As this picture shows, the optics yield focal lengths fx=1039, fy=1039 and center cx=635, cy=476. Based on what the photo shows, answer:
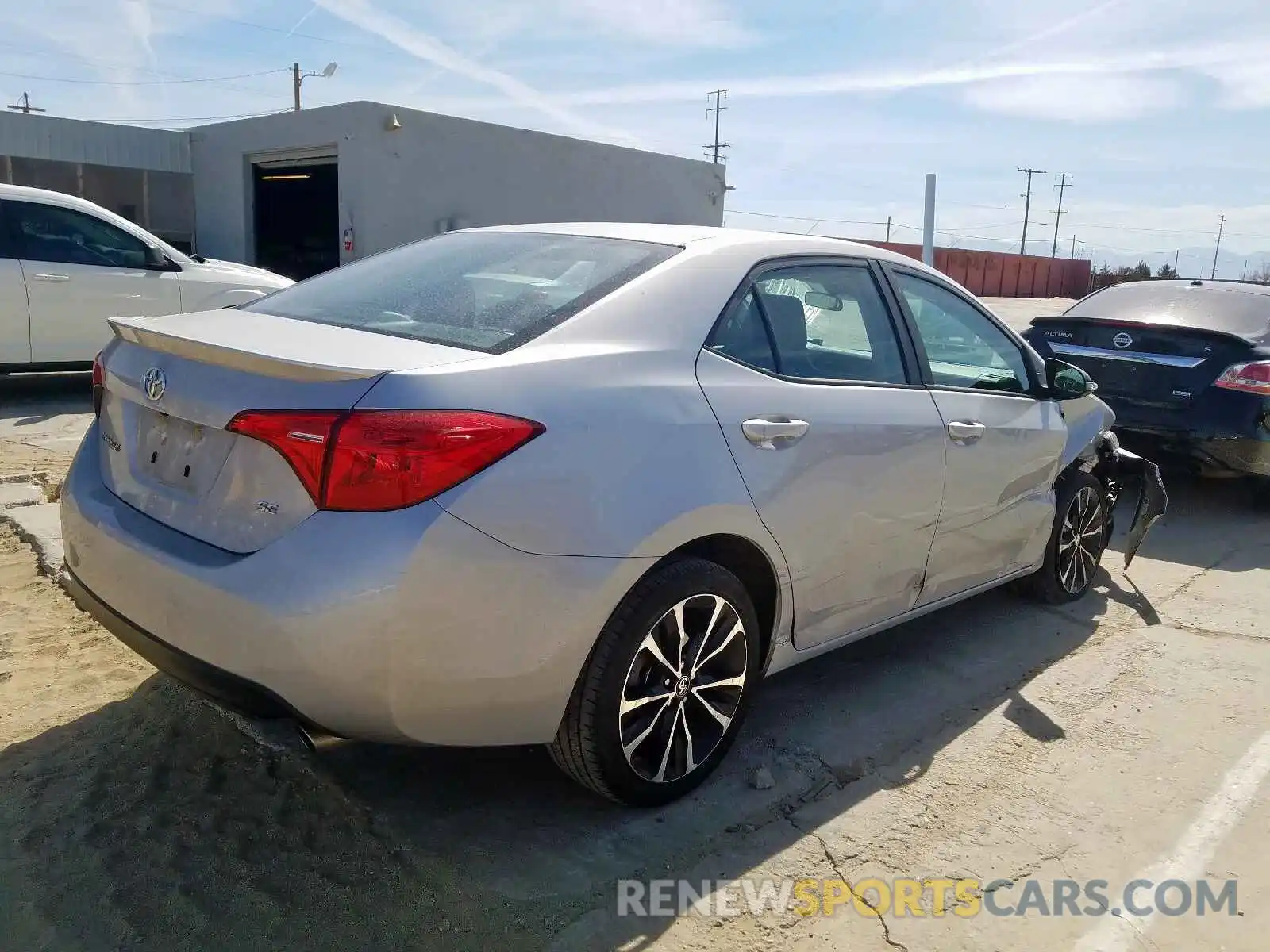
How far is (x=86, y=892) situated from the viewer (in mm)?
2461

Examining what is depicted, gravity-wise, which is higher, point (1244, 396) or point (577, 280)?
point (577, 280)

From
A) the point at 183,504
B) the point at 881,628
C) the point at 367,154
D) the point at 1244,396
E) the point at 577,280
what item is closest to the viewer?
the point at 183,504

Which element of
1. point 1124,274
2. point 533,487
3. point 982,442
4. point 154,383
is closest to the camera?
point 533,487

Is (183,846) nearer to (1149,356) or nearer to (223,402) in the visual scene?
(223,402)

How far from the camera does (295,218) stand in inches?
883

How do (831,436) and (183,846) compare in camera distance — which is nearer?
(183,846)

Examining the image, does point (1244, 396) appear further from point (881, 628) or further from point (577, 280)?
point (577, 280)

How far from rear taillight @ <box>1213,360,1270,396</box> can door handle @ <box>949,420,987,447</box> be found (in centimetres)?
374

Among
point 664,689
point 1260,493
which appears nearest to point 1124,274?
point 1260,493

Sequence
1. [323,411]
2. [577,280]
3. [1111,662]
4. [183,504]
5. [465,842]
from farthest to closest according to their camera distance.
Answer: [1111,662], [577,280], [465,842], [183,504], [323,411]

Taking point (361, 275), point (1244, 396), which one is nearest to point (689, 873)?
point (361, 275)

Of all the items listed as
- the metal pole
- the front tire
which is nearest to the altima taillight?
the front tire

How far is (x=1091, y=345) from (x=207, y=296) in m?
7.42

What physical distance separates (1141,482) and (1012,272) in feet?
168
